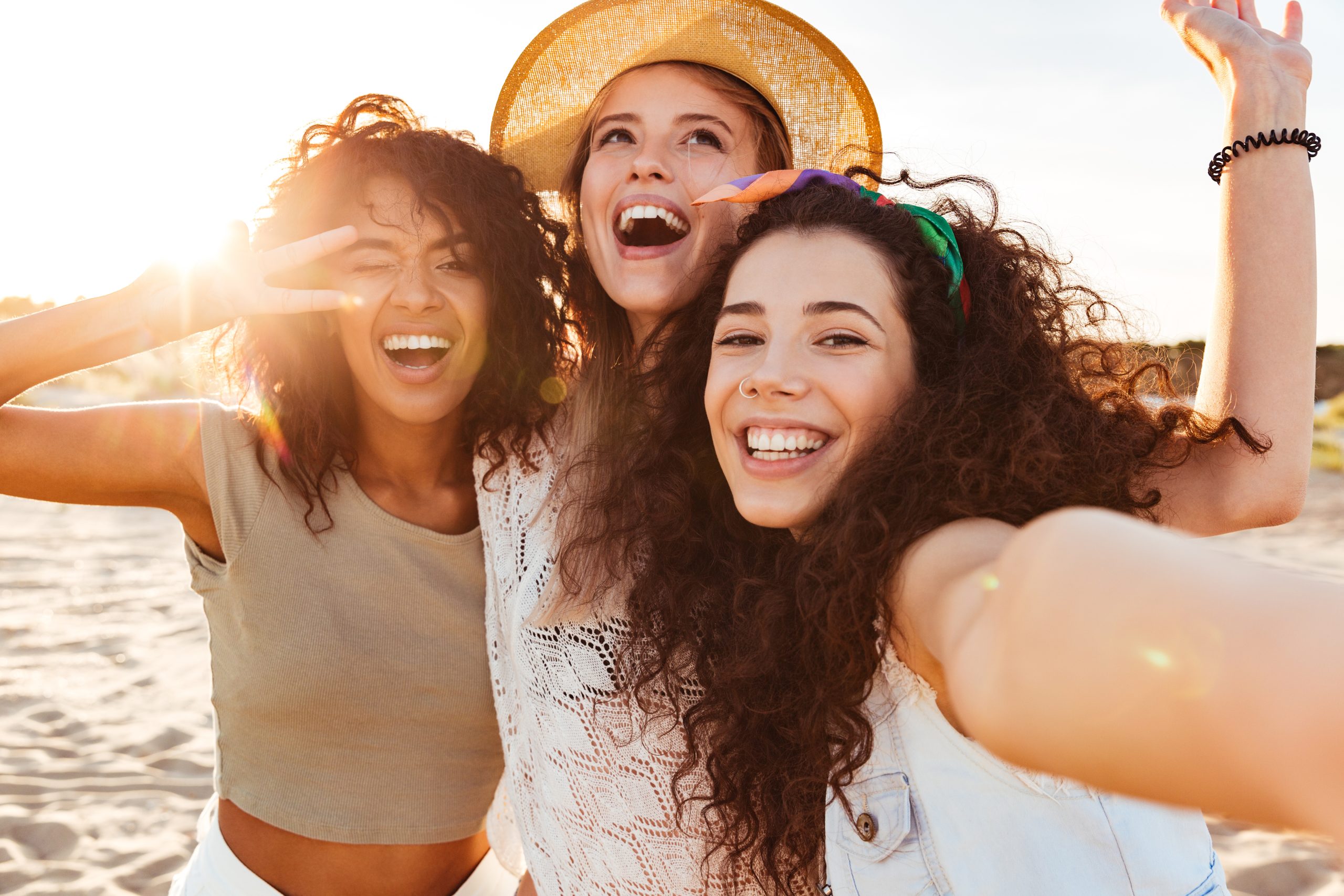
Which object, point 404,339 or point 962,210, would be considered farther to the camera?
point 404,339

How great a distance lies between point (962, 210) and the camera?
226cm

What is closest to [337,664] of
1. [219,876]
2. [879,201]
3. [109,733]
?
[219,876]

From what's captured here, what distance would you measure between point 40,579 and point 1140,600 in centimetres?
962

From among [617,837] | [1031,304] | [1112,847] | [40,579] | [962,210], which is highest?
[962,210]

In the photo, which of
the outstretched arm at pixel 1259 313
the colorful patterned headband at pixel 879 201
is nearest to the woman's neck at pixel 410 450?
the colorful patterned headband at pixel 879 201

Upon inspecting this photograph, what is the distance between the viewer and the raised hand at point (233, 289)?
7.71 ft

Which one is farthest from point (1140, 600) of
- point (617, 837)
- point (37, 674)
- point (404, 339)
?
point (37, 674)

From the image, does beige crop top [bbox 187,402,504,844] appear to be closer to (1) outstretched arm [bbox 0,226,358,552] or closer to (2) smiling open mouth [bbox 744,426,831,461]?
(1) outstretched arm [bbox 0,226,358,552]

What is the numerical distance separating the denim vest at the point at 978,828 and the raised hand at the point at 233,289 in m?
1.89

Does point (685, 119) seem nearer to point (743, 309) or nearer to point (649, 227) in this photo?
point (649, 227)

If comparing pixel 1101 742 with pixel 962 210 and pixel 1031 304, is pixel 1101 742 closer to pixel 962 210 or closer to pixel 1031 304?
pixel 1031 304

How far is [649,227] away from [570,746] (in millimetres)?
1637

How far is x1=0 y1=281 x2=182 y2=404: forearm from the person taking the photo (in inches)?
88.8

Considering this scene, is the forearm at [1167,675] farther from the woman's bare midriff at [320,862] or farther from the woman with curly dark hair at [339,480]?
the woman's bare midriff at [320,862]
